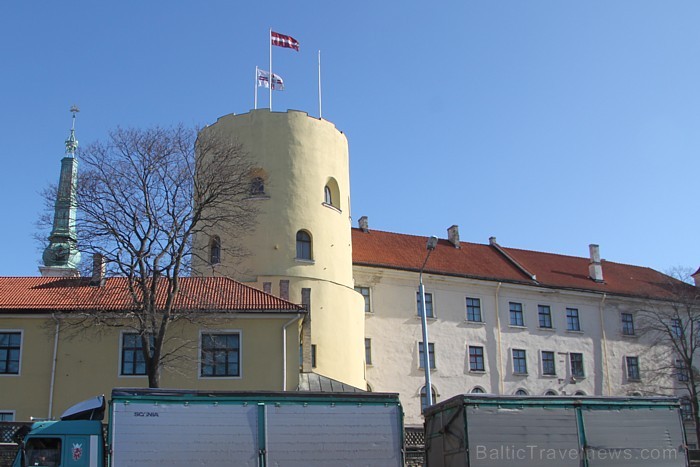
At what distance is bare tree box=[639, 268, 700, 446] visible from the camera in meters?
58.4

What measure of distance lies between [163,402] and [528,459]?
8.92m

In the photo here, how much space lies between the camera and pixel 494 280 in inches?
2183

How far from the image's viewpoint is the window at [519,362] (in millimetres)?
54184

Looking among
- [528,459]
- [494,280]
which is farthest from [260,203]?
[528,459]

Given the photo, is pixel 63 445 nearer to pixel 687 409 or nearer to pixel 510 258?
pixel 510 258

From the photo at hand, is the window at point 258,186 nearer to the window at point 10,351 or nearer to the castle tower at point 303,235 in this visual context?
the castle tower at point 303,235

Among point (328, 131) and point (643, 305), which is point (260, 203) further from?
point (643, 305)

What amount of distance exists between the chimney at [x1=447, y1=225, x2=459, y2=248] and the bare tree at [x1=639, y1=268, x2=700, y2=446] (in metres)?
14.2

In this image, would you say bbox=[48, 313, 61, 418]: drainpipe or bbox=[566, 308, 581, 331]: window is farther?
bbox=[566, 308, 581, 331]: window

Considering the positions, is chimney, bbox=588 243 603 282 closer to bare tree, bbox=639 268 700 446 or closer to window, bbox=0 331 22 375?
bare tree, bbox=639 268 700 446

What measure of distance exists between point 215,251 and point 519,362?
2253cm

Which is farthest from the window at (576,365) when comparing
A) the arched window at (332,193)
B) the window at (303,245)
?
the window at (303,245)

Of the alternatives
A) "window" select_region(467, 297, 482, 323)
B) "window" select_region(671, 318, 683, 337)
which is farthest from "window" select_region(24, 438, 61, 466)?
"window" select_region(671, 318, 683, 337)

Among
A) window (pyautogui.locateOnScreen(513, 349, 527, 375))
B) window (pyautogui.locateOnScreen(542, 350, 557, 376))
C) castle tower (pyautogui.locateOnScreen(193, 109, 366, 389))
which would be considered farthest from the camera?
window (pyautogui.locateOnScreen(542, 350, 557, 376))
